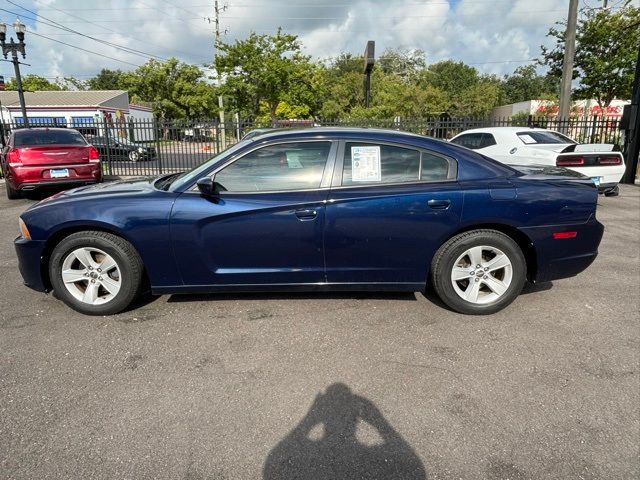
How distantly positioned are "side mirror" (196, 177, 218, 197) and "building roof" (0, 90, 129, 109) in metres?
52.8

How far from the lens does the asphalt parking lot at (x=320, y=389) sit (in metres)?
2.12

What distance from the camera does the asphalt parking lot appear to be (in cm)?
212

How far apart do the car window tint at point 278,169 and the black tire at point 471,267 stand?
1.22 m

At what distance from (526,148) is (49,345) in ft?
28.5

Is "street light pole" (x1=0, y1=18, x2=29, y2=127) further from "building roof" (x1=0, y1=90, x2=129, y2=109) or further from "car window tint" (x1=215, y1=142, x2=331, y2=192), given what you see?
"building roof" (x1=0, y1=90, x2=129, y2=109)

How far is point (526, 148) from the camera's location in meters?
8.70

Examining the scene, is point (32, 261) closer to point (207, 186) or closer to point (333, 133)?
point (207, 186)

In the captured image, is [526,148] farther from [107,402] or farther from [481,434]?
[107,402]

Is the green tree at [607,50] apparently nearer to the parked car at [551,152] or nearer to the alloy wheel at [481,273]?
the parked car at [551,152]

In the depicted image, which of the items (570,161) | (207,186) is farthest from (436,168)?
(570,161)

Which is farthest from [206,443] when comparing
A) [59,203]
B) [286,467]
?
[59,203]

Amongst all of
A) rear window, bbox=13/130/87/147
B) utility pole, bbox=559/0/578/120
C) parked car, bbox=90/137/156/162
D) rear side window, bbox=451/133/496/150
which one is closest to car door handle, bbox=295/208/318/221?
rear side window, bbox=451/133/496/150

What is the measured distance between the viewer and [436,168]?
11.7 ft

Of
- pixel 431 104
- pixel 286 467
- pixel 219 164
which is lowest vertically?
pixel 286 467
